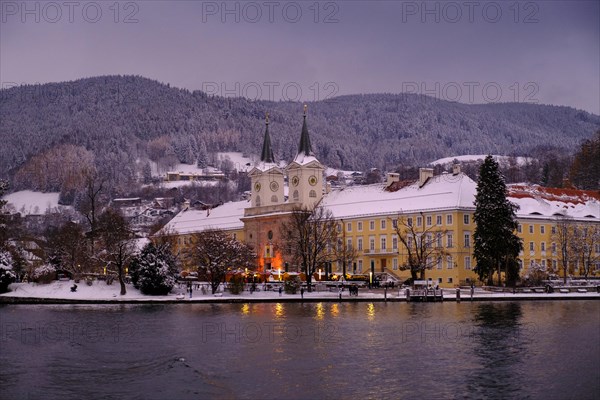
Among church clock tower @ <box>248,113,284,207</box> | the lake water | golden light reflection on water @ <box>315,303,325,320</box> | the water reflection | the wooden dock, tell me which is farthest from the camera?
church clock tower @ <box>248,113,284,207</box>

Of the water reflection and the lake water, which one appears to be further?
the lake water

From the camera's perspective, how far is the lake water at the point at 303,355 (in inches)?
1187

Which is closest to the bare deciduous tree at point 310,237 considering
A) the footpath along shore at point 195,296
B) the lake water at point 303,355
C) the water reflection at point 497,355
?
the footpath along shore at point 195,296

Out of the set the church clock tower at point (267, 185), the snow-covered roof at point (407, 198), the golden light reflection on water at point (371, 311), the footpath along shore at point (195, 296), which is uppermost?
the church clock tower at point (267, 185)

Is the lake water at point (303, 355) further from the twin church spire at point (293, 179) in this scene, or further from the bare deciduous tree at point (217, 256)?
the twin church spire at point (293, 179)

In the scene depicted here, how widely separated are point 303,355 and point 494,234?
51.0 m

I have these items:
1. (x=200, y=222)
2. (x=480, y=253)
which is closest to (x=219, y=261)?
(x=480, y=253)

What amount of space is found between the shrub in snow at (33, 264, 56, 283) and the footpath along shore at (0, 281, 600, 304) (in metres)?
0.87

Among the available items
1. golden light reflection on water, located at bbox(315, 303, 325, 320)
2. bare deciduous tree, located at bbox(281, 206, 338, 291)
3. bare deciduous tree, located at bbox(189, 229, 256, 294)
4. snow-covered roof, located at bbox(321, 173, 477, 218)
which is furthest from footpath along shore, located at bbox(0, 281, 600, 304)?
snow-covered roof, located at bbox(321, 173, 477, 218)

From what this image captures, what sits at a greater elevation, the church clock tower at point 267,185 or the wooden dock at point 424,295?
the church clock tower at point 267,185

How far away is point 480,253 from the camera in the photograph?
85.1 metres

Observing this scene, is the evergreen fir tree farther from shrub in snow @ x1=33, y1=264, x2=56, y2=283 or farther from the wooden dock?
shrub in snow @ x1=33, y1=264, x2=56, y2=283

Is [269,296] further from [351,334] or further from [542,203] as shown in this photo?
[542,203]

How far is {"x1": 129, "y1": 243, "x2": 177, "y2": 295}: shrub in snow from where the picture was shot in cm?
7638
